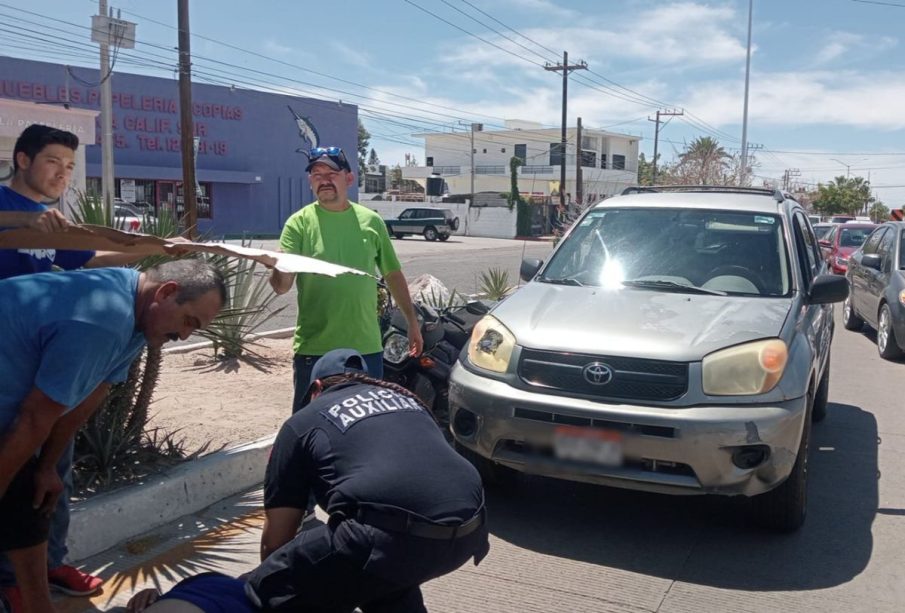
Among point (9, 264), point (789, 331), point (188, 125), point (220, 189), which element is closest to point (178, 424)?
point (9, 264)

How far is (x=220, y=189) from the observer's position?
37.6m

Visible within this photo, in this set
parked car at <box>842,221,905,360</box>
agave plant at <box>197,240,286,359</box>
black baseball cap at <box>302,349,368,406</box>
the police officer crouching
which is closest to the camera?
the police officer crouching

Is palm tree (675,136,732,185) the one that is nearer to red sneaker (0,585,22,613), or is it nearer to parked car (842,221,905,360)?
parked car (842,221,905,360)

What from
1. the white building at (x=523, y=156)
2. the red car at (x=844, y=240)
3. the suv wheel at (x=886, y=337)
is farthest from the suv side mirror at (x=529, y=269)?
the white building at (x=523, y=156)

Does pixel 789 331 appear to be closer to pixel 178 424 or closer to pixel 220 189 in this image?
pixel 178 424

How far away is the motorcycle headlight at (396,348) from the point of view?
6086 millimetres

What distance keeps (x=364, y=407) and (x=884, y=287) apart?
947 centimetres

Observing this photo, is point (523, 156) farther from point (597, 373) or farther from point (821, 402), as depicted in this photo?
point (597, 373)

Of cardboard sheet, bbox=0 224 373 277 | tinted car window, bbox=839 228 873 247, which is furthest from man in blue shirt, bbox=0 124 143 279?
tinted car window, bbox=839 228 873 247

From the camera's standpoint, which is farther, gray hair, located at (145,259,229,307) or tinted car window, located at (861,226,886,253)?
tinted car window, located at (861,226,886,253)

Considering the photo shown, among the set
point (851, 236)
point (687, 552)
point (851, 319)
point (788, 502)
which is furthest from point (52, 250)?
point (851, 236)

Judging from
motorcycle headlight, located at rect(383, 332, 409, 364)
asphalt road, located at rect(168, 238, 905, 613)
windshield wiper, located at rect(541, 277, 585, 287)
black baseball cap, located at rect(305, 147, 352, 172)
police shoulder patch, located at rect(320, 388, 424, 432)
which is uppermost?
black baseball cap, located at rect(305, 147, 352, 172)

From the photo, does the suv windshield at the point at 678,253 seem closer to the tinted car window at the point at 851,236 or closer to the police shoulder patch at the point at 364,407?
the police shoulder patch at the point at 364,407

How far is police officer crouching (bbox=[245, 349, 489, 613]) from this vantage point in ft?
7.85
